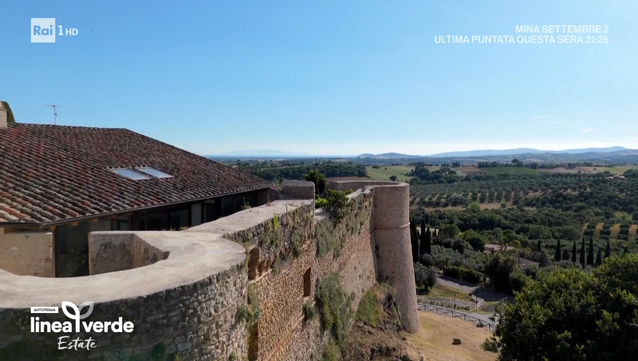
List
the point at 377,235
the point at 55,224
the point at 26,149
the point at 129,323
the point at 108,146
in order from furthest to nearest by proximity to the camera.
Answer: the point at 377,235, the point at 108,146, the point at 26,149, the point at 55,224, the point at 129,323

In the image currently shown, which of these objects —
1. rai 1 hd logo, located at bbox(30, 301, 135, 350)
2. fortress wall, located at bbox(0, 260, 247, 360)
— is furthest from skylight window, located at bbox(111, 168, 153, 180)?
rai 1 hd logo, located at bbox(30, 301, 135, 350)

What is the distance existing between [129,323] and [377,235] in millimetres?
14890

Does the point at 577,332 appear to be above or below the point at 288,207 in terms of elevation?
below

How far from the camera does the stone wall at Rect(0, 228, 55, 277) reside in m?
6.65

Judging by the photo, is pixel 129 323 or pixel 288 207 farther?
pixel 288 207

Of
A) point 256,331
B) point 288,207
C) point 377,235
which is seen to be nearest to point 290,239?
point 288,207

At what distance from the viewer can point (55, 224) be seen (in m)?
7.13

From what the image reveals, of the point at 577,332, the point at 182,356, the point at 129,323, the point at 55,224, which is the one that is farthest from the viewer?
the point at 577,332

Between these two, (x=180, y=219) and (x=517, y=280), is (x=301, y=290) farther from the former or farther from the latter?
(x=517, y=280)

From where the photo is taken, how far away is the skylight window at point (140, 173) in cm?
1091

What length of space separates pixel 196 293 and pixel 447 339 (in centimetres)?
1675

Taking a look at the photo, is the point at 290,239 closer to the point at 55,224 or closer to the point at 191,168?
the point at 55,224

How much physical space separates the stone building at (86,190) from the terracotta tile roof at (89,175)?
0.05 feet

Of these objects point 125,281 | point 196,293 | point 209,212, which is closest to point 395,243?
point 209,212
